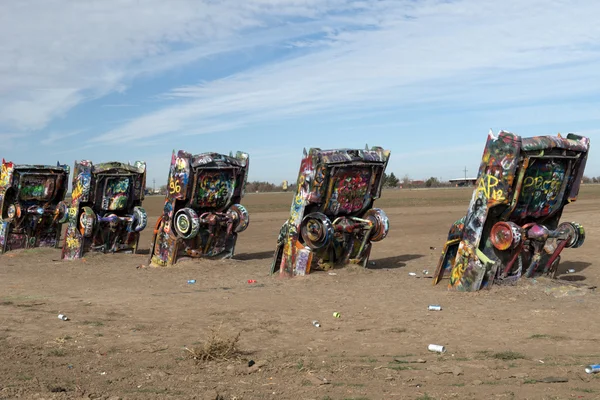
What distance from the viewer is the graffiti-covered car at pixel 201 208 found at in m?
15.8

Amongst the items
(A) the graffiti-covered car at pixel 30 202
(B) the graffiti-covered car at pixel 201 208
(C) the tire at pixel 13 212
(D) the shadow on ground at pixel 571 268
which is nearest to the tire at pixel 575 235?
(D) the shadow on ground at pixel 571 268

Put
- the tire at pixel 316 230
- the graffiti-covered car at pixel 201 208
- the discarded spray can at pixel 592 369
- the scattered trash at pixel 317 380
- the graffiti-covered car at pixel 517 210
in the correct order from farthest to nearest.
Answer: the graffiti-covered car at pixel 201 208 < the tire at pixel 316 230 < the graffiti-covered car at pixel 517 210 < the discarded spray can at pixel 592 369 < the scattered trash at pixel 317 380

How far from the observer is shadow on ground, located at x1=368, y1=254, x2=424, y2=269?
16.1m

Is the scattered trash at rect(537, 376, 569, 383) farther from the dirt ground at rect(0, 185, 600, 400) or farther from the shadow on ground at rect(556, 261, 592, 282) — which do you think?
the shadow on ground at rect(556, 261, 592, 282)

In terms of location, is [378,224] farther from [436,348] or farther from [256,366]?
[256,366]

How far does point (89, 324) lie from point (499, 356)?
18.1 feet

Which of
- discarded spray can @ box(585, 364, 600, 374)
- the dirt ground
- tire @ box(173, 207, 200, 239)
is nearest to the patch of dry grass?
the dirt ground

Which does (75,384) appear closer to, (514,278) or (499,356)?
(499,356)

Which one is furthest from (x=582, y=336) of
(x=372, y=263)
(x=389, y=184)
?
(x=389, y=184)

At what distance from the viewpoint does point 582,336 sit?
8.53 meters

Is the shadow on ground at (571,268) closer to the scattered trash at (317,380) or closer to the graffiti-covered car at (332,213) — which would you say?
the graffiti-covered car at (332,213)

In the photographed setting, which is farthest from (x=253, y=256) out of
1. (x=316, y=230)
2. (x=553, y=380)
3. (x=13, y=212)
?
(x=553, y=380)

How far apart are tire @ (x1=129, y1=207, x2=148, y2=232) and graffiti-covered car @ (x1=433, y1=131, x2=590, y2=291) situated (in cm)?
952

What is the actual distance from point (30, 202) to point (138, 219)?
3.88 metres
